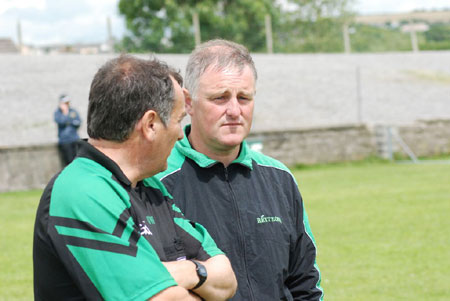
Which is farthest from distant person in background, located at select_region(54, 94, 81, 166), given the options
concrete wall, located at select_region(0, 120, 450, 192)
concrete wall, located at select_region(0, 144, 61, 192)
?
concrete wall, located at select_region(0, 120, 450, 192)

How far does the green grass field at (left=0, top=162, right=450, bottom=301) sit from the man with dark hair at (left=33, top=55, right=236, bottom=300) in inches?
183

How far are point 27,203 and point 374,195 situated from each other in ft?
22.6

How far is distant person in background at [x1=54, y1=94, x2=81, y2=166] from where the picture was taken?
16.8 meters

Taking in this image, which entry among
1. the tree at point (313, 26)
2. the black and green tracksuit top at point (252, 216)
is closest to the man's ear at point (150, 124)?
the black and green tracksuit top at point (252, 216)

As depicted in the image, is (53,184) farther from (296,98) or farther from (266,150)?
(296,98)

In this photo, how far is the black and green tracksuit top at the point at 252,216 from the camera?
3.10 metres

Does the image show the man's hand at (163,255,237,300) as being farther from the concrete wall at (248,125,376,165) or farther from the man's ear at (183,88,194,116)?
the concrete wall at (248,125,376,165)

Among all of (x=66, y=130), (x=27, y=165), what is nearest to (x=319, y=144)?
(x=66, y=130)

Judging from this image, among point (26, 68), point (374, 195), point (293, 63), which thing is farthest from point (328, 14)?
point (374, 195)

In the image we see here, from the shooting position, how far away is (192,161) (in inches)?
130

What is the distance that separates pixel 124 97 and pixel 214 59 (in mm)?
1077

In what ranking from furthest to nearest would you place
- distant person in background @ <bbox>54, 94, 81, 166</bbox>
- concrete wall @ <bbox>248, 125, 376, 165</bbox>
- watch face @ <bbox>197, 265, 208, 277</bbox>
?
concrete wall @ <bbox>248, 125, 376, 165</bbox>, distant person in background @ <bbox>54, 94, 81, 166</bbox>, watch face @ <bbox>197, 265, 208, 277</bbox>

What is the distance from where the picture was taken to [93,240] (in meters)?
2.09

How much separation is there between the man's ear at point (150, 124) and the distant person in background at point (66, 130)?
1480cm
